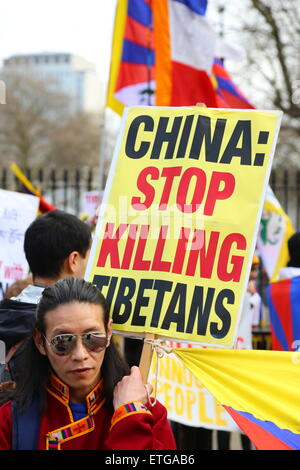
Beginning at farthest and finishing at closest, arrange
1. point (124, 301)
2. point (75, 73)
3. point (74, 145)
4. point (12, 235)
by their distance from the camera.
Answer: point (75, 73) → point (74, 145) → point (12, 235) → point (124, 301)

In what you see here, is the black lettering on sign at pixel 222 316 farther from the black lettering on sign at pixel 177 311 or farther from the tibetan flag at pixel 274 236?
the tibetan flag at pixel 274 236

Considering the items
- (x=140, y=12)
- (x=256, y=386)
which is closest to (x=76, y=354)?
(x=256, y=386)

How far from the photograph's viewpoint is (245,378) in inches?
95.8

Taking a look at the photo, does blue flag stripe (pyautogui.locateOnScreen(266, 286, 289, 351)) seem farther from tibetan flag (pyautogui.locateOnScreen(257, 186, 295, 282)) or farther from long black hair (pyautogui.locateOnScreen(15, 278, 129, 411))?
tibetan flag (pyautogui.locateOnScreen(257, 186, 295, 282))

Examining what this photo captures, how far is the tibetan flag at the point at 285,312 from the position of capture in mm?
3951

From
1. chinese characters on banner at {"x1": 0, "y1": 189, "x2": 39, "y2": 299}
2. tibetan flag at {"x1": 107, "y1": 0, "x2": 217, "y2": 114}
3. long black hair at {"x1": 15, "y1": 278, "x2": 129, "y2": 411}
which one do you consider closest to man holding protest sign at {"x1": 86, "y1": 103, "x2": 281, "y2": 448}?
long black hair at {"x1": 15, "y1": 278, "x2": 129, "y2": 411}

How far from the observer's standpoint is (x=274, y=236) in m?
6.68

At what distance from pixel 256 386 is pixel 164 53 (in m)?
4.38

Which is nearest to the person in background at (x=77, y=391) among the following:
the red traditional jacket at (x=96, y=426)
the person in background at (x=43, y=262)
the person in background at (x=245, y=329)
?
the red traditional jacket at (x=96, y=426)

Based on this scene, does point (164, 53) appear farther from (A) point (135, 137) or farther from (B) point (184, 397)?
(A) point (135, 137)

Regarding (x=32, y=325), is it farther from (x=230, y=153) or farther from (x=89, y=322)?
(x=230, y=153)

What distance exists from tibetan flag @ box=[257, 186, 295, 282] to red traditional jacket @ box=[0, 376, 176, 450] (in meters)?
4.51
